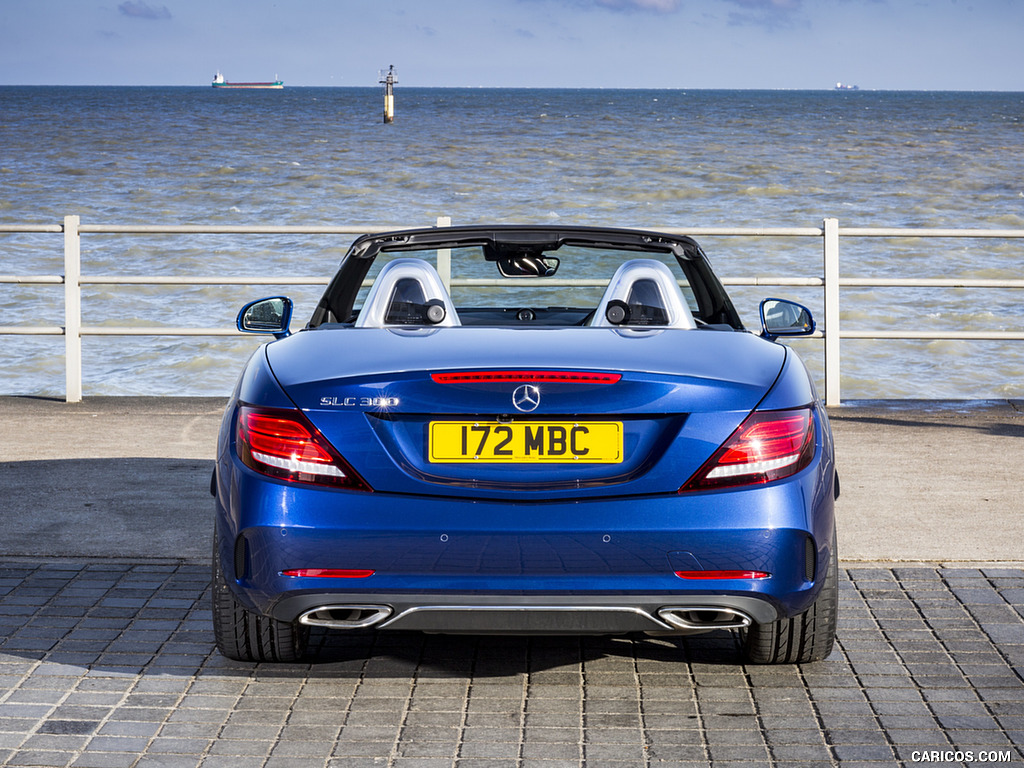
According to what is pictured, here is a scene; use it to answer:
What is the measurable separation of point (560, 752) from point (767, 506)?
0.78 m

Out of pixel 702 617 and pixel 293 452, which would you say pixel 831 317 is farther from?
pixel 293 452

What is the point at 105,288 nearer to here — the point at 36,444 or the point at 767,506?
the point at 36,444

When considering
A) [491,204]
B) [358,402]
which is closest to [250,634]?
[358,402]

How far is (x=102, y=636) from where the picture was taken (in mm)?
4098

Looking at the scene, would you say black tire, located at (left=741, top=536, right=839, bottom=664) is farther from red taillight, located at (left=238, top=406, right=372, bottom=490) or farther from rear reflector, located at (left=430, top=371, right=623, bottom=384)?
red taillight, located at (left=238, top=406, right=372, bottom=490)

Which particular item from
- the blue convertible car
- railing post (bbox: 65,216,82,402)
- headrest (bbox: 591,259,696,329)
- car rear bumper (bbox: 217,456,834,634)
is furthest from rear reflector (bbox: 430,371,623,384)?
railing post (bbox: 65,216,82,402)

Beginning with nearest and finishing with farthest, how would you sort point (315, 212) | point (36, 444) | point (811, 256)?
point (36, 444) < point (811, 256) < point (315, 212)

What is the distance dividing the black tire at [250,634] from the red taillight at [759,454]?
1.30 meters

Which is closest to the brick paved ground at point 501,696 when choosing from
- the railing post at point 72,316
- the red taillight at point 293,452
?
the red taillight at point 293,452

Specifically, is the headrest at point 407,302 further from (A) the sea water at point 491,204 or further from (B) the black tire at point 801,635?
(A) the sea water at point 491,204

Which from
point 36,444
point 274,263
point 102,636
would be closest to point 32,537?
point 102,636

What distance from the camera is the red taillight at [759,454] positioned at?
3.20 meters

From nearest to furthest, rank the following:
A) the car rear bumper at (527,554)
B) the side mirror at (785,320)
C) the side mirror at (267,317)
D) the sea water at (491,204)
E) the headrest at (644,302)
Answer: the car rear bumper at (527,554), the headrest at (644,302), the side mirror at (785,320), the side mirror at (267,317), the sea water at (491,204)

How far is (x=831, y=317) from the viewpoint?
9.02 meters
